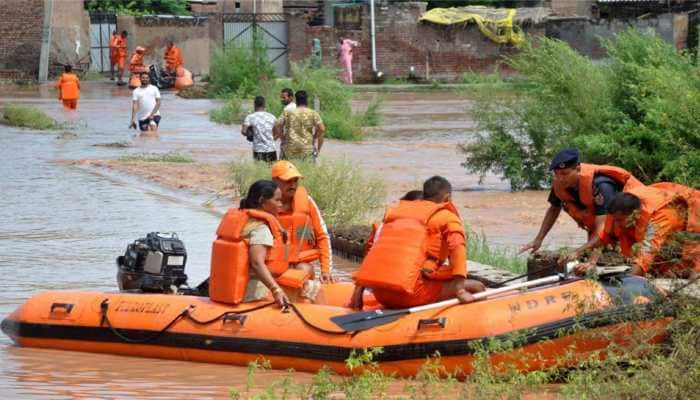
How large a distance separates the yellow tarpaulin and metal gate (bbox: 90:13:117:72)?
992 cm

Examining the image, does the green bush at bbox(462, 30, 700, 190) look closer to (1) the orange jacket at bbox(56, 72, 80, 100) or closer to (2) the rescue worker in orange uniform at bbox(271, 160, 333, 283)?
(2) the rescue worker in orange uniform at bbox(271, 160, 333, 283)

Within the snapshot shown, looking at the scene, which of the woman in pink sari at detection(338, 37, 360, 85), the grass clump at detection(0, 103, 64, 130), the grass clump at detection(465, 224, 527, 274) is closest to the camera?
the grass clump at detection(465, 224, 527, 274)

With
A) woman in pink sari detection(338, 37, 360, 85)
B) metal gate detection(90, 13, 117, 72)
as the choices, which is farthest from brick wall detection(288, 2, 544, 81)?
metal gate detection(90, 13, 117, 72)

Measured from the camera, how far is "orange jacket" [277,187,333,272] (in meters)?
10.3

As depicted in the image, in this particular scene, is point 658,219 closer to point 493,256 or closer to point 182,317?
point 182,317

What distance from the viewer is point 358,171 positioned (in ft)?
51.5

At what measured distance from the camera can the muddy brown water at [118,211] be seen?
9398 millimetres

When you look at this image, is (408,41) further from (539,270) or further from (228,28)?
(539,270)

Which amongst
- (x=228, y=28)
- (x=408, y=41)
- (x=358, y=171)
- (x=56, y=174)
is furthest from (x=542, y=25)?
(x=358, y=171)

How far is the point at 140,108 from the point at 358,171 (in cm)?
1180

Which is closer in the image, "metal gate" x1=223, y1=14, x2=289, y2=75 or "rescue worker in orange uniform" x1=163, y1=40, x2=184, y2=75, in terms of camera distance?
"rescue worker in orange uniform" x1=163, y1=40, x2=184, y2=75

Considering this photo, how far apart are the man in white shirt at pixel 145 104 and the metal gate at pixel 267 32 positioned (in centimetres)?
1989

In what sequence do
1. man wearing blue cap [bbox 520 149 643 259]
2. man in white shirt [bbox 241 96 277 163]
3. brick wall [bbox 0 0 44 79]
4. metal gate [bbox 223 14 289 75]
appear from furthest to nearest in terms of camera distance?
metal gate [bbox 223 14 289 75] → brick wall [bbox 0 0 44 79] → man in white shirt [bbox 241 96 277 163] → man wearing blue cap [bbox 520 149 643 259]

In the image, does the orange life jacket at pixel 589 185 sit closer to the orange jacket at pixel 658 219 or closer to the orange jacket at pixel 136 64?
the orange jacket at pixel 658 219
